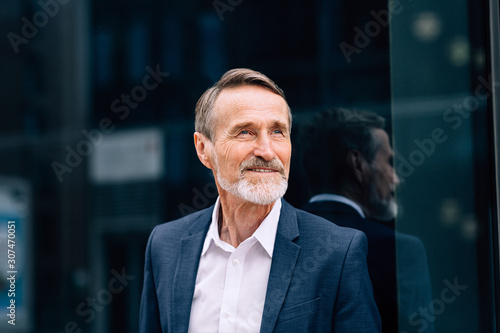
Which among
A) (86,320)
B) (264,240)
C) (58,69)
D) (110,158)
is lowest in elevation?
(86,320)

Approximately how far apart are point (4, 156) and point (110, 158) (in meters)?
1.13

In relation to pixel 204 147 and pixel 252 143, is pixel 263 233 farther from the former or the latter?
pixel 204 147

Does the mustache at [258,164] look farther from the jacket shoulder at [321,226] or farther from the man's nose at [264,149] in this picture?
the jacket shoulder at [321,226]

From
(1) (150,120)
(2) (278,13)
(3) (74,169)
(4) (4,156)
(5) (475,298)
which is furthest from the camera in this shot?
(4) (4,156)

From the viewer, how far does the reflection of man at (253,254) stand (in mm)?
2045

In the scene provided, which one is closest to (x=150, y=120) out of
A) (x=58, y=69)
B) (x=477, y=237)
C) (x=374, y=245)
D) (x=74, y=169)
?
(x=74, y=169)

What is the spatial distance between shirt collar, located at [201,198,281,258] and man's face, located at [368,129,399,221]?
3.08 feet

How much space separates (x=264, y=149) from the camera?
7.18 feet

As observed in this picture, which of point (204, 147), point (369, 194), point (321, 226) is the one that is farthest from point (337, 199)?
point (204, 147)

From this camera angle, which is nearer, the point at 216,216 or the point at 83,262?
the point at 216,216

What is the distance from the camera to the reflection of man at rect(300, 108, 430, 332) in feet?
9.91

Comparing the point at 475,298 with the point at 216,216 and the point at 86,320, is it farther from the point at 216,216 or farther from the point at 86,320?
the point at 86,320

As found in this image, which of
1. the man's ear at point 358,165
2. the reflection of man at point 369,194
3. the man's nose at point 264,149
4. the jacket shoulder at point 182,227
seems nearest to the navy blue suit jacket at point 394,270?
the reflection of man at point 369,194

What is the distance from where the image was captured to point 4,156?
14.6 feet
